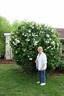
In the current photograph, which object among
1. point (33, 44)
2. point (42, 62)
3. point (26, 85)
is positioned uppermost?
point (33, 44)

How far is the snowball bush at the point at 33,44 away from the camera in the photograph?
10.2 meters

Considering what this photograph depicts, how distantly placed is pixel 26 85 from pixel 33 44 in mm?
1932

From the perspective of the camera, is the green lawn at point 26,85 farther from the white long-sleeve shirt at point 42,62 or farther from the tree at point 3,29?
the tree at point 3,29

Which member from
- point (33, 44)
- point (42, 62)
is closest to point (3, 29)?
point (33, 44)

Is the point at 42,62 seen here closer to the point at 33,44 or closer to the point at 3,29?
the point at 33,44

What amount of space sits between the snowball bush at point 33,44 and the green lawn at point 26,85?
1.94 ft

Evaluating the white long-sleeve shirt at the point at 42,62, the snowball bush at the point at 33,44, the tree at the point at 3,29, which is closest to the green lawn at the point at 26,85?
the snowball bush at the point at 33,44

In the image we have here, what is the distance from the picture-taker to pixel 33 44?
33.3ft

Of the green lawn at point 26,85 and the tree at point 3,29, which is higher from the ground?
the tree at point 3,29

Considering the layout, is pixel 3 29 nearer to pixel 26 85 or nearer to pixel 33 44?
pixel 33 44

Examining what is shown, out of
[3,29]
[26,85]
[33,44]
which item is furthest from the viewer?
[3,29]

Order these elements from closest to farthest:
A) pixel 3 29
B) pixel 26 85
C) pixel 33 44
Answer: pixel 26 85, pixel 33 44, pixel 3 29

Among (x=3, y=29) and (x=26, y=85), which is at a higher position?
(x=3, y=29)

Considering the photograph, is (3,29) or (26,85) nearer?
(26,85)
